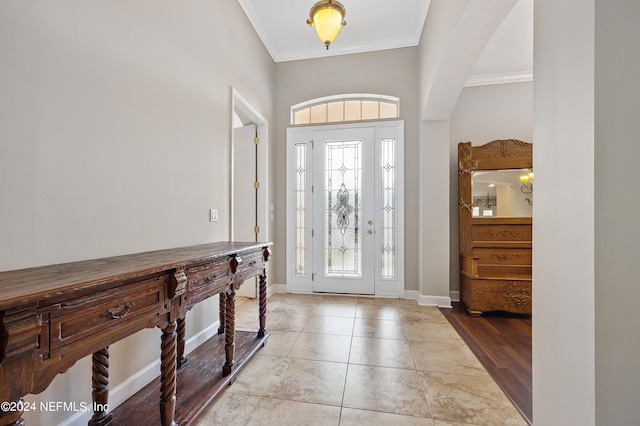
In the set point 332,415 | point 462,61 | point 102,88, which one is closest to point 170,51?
point 102,88

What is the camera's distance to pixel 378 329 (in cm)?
288

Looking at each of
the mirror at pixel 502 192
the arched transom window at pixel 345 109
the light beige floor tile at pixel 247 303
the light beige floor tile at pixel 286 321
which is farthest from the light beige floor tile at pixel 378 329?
the arched transom window at pixel 345 109

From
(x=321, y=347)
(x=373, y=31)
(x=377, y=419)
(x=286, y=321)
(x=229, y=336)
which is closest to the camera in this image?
(x=377, y=419)

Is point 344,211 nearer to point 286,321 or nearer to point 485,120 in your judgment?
point 286,321

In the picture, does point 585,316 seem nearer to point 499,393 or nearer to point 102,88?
point 499,393

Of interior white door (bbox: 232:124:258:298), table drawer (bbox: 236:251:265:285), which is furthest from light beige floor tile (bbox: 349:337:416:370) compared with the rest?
interior white door (bbox: 232:124:258:298)

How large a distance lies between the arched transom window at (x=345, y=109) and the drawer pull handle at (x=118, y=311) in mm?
3663

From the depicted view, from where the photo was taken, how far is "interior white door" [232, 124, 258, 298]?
394 cm

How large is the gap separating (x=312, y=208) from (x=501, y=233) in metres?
2.59

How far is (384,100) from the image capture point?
13.5 feet

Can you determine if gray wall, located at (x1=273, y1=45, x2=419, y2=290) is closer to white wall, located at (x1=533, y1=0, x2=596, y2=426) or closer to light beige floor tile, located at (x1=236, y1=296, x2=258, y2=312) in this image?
light beige floor tile, located at (x1=236, y1=296, x2=258, y2=312)

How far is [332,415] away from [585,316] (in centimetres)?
138

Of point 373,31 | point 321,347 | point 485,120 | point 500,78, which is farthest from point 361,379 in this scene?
point 500,78

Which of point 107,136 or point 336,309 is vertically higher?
point 107,136
